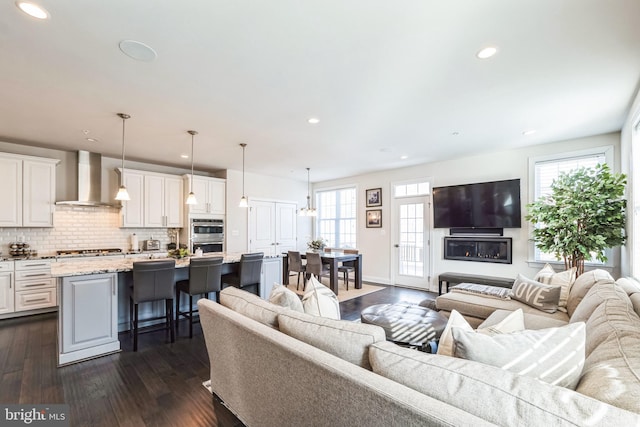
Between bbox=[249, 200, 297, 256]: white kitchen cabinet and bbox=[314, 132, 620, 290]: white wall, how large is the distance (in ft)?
4.88

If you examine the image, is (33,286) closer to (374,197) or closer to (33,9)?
(33,9)

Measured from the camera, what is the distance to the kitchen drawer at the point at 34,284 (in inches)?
167

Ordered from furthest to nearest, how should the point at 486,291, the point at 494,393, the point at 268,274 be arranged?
the point at 268,274 → the point at 486,291 → the point at 494,393

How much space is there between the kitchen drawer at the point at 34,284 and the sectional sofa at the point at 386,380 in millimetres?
Result: 4282

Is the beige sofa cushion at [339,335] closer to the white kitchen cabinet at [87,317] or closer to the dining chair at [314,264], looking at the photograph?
the white kitchen cabinet at [87,317]

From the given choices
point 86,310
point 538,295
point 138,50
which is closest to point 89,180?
point 86,310

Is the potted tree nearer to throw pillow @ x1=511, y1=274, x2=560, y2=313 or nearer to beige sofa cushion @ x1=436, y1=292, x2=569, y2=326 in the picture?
throw pillow @ x1=511, y1=274, x2=560, y2=313

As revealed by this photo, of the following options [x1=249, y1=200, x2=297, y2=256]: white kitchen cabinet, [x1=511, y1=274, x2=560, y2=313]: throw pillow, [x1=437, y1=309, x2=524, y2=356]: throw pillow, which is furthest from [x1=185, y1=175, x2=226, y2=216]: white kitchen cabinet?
[x1=437, y1=309, x2=524, y2=356]: throw pillow

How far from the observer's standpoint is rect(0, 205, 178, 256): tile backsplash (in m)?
4.68

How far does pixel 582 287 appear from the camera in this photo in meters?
2.60

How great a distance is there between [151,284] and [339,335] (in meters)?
2.65

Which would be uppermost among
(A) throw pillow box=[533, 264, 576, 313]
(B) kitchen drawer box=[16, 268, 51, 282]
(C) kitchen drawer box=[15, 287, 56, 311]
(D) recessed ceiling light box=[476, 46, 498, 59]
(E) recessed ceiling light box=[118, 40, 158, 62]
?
(E) recessed ceiling light box=[118, 40, 158, 62]

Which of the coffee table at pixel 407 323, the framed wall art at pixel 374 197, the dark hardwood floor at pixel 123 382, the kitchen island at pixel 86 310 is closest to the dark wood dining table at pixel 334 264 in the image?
the framed wall art at pixel 374 197

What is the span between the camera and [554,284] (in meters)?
2.96
